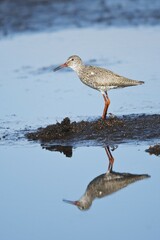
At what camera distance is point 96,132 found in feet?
37.2

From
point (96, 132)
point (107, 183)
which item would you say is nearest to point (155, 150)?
point (107, 183)

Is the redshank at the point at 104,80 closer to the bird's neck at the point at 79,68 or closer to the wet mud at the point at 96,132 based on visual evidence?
the bird's neck at the point at 79,68

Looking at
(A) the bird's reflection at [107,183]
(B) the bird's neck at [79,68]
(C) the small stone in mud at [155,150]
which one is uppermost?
(B) the bird's neck at [79,68]

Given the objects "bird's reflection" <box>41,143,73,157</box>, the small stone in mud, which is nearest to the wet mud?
"bird's reflection" <box>41,143,73,157</box>

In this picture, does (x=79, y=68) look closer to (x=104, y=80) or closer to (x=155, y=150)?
(x=104, y=80)

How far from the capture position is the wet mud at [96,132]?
1113cm

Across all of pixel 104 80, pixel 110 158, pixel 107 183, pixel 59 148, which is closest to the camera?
pixel 107 183

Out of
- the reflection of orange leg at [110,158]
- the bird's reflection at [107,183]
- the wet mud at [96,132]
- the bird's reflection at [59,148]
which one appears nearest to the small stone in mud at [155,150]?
the reflection of orange leg at [110,158]

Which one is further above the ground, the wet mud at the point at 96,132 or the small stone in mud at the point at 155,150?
the wet mud at the point at 96,132

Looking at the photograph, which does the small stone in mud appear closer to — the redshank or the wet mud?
the wet mud

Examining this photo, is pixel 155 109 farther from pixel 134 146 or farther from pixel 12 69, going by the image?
pixel 12 69

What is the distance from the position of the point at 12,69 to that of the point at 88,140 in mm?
4481

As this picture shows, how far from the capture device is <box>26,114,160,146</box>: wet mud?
36.5ft

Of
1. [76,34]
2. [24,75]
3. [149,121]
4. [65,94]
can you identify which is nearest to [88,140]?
[149,121]
